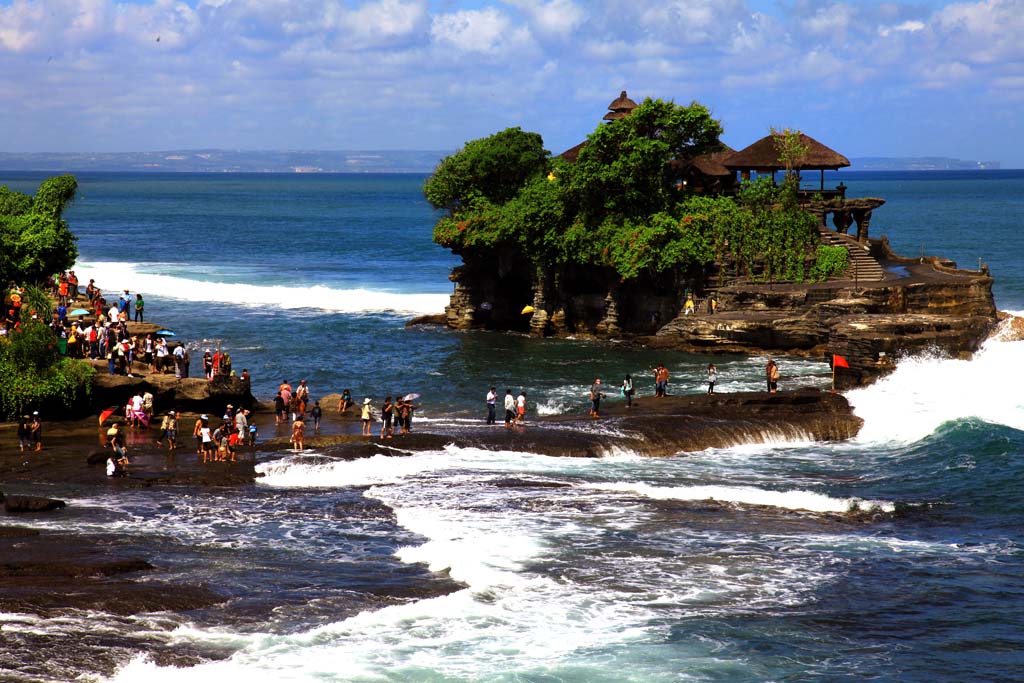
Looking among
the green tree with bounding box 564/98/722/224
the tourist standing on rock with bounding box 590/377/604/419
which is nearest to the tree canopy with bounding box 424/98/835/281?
the green tree with bounding box 564/98/722/224

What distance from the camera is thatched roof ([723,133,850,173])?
57844 millimetres

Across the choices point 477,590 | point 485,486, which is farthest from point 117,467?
point 477,590

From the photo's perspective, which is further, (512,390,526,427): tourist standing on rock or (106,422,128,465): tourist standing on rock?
(512,390,526,427): tourist standing on rock

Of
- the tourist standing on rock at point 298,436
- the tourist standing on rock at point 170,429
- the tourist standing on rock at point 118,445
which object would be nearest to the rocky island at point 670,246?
the tourist standing on rock at point 298,436

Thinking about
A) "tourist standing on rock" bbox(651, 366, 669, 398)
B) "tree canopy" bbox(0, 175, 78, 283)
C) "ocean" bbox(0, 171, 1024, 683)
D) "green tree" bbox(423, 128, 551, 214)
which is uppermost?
"green tree" bbox(423, 128, 551, 214)

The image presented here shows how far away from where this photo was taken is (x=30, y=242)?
44.2 meters

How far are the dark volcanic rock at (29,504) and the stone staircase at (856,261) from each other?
37709mm

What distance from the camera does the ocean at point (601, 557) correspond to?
20.0 metres

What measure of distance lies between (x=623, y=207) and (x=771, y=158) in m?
7.42

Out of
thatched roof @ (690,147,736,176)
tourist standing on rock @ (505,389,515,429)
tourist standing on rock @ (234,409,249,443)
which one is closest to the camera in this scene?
tourist standing on rock @ (234,409,249,443)

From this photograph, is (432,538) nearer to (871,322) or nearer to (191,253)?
(871,322)

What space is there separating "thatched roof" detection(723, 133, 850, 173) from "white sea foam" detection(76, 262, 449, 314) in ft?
73.2

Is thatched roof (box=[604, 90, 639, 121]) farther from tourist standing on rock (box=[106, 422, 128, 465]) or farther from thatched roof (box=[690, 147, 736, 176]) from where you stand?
tourist standing on rock (box=[106, 422, 128, 465])

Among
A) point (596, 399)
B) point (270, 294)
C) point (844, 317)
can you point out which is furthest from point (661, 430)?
point (270, 294)
